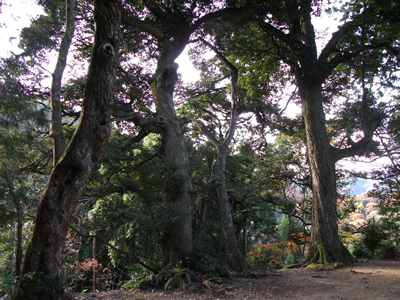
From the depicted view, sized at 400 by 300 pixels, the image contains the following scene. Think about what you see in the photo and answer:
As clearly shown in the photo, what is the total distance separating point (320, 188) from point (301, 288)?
3.52 m

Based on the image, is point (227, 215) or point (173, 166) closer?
point (173, 166)

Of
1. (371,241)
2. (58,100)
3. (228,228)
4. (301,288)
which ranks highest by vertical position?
(58,100)

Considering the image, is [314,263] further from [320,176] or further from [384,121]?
[384,121]

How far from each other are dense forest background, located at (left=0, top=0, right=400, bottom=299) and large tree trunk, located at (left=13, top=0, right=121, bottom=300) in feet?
0.06

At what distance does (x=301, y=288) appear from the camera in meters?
4.90

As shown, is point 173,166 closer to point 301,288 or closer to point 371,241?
point 301,288

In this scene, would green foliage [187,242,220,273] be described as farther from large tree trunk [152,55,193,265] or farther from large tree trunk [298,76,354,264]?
large tree trunk [298,76,354,264]

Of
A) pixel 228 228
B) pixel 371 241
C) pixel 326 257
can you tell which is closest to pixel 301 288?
pixel 326 257

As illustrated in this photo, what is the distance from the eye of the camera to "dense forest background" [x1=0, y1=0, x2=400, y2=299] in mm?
4199

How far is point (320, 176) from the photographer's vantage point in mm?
7637

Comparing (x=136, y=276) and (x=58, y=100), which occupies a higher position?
(x=58, y=100)

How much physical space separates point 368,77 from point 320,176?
4.12m

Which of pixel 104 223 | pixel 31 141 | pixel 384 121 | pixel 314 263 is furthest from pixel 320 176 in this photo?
pixel 31 141

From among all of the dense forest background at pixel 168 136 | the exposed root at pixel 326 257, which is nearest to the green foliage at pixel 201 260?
the dense forest background at pixel 168 136
